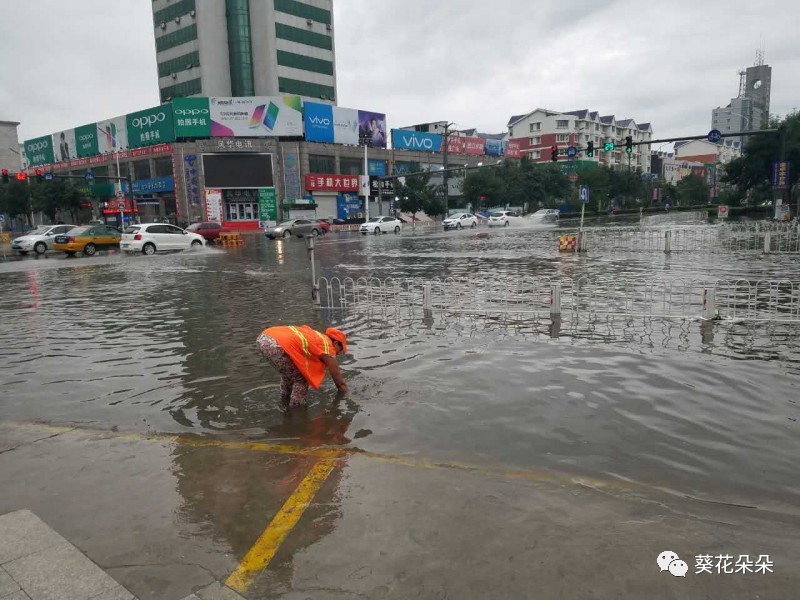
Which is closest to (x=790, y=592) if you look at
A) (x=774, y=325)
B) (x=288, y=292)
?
(x=774, y=325)

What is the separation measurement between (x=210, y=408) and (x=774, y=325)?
8.21 m

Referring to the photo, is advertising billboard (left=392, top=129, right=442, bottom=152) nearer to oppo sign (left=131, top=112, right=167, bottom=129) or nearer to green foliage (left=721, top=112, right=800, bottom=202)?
oppo sign (left=131, top=112, right=167, bottom=129)

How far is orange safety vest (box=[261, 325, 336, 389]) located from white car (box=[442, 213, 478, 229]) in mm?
42212

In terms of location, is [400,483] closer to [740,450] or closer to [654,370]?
[740,450]

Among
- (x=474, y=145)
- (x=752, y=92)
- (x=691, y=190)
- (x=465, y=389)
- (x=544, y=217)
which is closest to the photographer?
(x=465, y=389)

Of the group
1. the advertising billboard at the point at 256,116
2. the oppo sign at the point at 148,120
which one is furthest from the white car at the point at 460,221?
the oppo sign at the point at 148,120

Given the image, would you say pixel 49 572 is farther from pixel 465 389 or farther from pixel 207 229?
pixel 207 229

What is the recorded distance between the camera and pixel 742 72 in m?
179

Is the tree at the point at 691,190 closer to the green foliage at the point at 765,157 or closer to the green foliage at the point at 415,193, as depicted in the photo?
the green foliage at the point at 765,157

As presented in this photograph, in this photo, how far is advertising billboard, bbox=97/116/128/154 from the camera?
5725 centimetres

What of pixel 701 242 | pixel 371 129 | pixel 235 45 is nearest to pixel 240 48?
pixel 235 45

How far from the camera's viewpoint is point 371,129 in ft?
202

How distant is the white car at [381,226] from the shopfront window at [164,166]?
22.3m

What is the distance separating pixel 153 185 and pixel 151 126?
5625 millimetres
